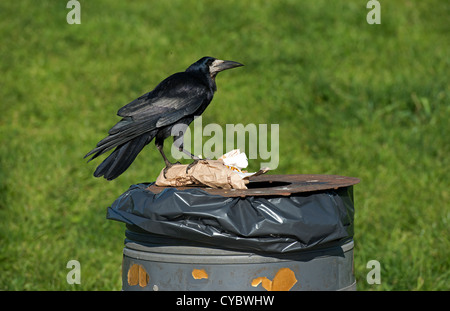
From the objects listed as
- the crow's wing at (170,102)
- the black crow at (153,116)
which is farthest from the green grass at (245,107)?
the crow's wing at (170,102)

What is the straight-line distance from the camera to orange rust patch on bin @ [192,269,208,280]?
2.94 metres

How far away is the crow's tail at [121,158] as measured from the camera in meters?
3.32

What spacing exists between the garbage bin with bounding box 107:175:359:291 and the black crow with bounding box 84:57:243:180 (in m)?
0.40

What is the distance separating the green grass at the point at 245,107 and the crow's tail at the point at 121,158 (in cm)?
205

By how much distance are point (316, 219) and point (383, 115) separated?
202 inches

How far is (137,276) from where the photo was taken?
10.4 feet
